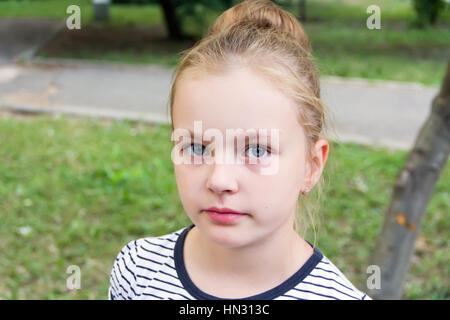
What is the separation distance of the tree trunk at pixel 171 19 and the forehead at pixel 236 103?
36.7 feet

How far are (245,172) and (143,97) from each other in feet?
21.8

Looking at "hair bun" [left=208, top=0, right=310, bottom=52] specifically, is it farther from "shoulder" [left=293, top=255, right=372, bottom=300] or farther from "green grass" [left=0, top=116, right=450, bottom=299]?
"green grass" [left=0, top=116, right=450, bottom=299]

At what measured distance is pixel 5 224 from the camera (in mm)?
3812

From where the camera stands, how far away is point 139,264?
145 cm

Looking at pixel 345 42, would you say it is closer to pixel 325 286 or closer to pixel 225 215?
pixel 325 286

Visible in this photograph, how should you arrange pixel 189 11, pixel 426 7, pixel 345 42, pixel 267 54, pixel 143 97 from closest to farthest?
1. pixel 267 54
2. pixel 143 97
3. pixel 189 11
4. pixel 426 7
5. pixel 345 42

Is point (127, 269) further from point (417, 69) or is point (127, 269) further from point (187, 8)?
point (187, 8)

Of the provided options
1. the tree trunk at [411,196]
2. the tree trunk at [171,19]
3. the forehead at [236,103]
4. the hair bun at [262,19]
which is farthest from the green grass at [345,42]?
the forehead at [236,103]

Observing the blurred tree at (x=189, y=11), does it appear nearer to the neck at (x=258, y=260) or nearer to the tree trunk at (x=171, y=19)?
the tree trunk at (x=171, y=19)

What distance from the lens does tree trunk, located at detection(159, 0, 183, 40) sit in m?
12.0

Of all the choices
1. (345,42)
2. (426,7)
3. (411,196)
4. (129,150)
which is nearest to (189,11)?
(345,42)

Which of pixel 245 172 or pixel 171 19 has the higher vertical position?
pixel 245 172

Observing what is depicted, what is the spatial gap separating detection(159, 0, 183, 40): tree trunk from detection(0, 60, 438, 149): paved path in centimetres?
297

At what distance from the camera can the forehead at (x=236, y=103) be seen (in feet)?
3.80
